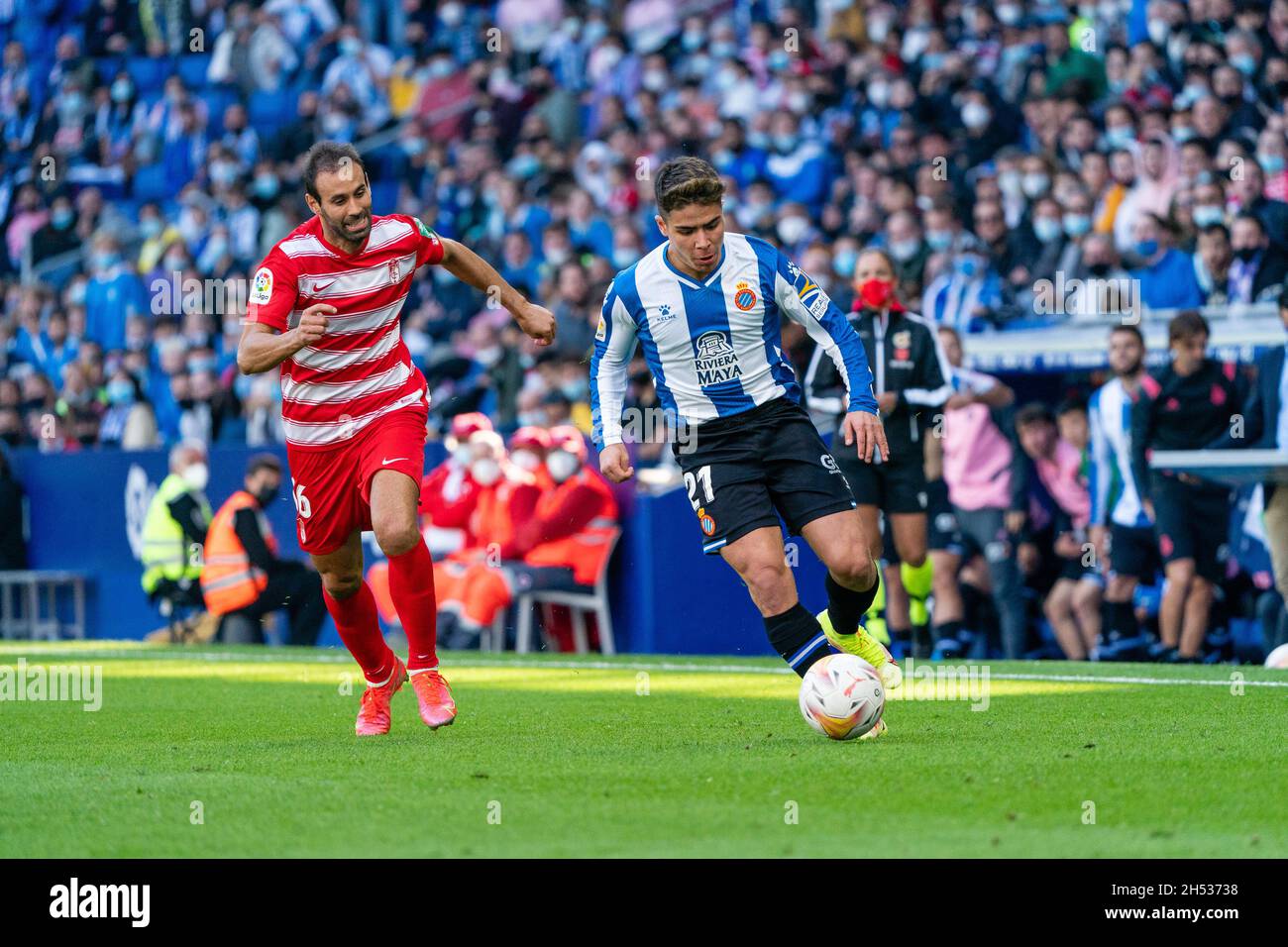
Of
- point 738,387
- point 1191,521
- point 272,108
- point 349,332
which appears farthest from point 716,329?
point 272,108

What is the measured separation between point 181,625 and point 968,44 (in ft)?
27.5

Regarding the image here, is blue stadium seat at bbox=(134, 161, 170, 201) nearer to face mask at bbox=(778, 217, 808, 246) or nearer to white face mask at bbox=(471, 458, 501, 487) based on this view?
face mask at bbox=(778, 217, 808, 246)

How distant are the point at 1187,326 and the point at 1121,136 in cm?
364

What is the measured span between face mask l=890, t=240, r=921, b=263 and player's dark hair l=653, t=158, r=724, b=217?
320 inches

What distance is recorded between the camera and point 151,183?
24.8m

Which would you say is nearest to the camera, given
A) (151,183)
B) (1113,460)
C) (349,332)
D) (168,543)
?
(349,332)

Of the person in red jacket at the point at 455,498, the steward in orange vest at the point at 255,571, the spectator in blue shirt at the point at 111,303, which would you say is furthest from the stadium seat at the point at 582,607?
the spectator in blue shirt at the point at 111,303

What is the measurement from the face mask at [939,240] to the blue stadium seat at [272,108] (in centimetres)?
1138

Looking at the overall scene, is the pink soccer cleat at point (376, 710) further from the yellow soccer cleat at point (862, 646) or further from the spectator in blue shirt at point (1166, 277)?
the spectator in blue shirt at point (1166, 277)

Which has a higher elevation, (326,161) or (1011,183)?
(1011,183)

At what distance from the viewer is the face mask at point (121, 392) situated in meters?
19.6

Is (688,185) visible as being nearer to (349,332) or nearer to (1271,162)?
(349,332)

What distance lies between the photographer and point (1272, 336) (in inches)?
495

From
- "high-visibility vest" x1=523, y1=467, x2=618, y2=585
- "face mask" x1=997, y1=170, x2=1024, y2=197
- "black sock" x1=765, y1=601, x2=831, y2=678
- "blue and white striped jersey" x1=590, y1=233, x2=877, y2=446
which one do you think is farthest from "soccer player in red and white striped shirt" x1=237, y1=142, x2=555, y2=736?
"face mask" x1=997, y1=170, x2=1024, y2=197
